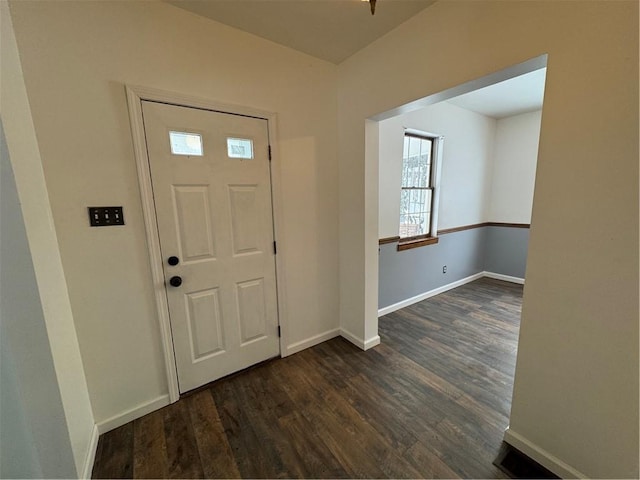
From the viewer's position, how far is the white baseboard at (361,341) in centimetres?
236

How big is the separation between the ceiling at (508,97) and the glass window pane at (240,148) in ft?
7.64

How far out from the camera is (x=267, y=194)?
199 centimetres

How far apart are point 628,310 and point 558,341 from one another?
0.30m

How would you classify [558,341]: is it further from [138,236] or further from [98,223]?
[98,223]

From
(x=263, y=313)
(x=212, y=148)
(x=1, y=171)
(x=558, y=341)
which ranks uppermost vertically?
(x=212, y=148)

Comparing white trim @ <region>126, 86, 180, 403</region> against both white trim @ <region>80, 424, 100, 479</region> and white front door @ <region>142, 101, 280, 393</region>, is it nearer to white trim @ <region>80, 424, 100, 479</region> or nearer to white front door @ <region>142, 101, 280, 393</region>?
white front door @ <region>142, 101, 280, 393</region>

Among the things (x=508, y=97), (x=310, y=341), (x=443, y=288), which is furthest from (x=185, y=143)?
(x=508, y=97)

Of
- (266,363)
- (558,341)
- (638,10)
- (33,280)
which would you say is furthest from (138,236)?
(638,10)

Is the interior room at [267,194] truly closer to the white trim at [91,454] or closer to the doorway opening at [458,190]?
the white trim at [91,454]

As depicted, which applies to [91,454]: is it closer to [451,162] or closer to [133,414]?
[133,414]

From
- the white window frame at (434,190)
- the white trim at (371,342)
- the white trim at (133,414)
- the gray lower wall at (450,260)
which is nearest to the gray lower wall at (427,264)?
Answer: the gray lower wall at (450,260)

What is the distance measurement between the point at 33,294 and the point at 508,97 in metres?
4.61

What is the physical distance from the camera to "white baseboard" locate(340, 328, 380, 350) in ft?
7.73

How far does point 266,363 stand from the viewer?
2.17 m
